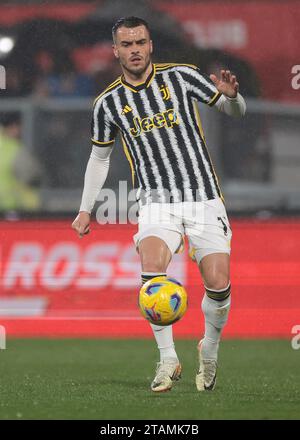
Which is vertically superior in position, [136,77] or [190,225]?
[136,77]

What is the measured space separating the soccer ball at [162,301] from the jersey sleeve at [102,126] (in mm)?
1136

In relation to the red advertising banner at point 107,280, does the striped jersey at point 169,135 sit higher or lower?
higher

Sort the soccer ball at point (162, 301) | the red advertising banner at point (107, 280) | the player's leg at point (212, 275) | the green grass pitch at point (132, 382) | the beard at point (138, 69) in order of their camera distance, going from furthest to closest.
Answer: the red advertising banner at point (107, 280) < the beard at point (138, 69) < the player's leg at point (212, 275) < the soccer ball at point (162, 301) < the green grass pitch at point (132, 382)

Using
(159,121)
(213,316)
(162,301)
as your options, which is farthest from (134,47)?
(213,316)

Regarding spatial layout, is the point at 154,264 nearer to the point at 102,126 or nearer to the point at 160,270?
the point at 160,270

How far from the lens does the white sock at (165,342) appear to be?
7301mm

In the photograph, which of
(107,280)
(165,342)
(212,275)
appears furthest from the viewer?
(107,280)

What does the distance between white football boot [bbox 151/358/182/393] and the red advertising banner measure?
4292 millimetres

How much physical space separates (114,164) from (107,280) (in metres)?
1.48


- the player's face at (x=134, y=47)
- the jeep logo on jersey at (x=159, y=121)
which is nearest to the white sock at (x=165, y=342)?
the jeep logo on jersey at (x=159, y=121)

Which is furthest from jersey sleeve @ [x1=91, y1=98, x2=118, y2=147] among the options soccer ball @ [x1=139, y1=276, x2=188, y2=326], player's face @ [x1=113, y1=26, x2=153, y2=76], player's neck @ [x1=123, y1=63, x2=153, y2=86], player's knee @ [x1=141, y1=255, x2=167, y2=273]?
soccer ball @ [x1=139, y1=276, x2=188, y2=326]

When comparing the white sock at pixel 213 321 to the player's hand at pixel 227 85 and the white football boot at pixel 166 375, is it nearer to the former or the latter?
the white football boot at pixel 166 375

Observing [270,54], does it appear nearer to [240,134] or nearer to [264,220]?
[240,134]

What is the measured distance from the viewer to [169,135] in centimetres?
740
